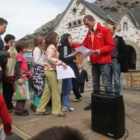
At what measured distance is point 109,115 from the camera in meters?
3.66

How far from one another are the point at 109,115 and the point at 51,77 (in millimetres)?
1490

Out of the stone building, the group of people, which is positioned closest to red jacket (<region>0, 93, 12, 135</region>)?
the group of people

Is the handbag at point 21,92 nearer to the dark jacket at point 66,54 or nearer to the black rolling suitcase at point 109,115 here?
the dark jacket at point 66,54

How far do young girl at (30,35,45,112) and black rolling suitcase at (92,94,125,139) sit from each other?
60.6 inches

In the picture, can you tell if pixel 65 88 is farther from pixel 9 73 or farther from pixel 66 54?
pixel 9 73

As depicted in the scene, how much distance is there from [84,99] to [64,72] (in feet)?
6.25

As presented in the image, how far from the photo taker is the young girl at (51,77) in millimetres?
4750

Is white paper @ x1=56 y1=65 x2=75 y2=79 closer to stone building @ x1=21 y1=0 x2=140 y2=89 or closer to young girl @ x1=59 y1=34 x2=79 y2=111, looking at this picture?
young girl @ x1=59 y1=34 x2=79 y2=111

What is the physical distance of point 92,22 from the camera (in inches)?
186

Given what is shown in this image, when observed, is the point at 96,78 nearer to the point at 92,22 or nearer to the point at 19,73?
the point at 92,22

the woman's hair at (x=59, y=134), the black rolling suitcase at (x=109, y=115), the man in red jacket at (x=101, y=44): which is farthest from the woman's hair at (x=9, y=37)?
the woman's hair at (x=59, y=134)

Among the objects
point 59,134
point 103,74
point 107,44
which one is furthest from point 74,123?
point 59,134

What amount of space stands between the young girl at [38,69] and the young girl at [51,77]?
0.82ft

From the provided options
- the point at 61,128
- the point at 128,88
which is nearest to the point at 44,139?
the point at 61,128
